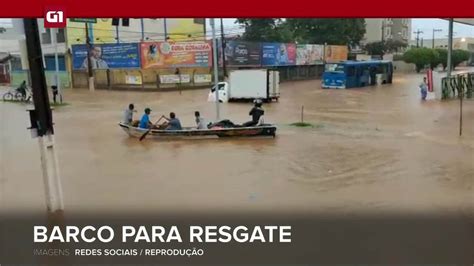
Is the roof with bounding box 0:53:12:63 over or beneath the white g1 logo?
beneath

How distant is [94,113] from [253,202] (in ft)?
59.4

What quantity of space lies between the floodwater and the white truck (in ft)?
24.3

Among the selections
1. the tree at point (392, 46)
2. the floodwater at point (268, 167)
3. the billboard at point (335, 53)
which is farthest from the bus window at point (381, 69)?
the tree at point (392, 46)

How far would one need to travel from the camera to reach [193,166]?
1233cm

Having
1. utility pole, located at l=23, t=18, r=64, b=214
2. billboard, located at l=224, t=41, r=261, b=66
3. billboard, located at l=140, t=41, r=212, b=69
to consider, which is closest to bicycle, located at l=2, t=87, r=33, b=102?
billboard, located at l=140, t=41, r=212, b=69

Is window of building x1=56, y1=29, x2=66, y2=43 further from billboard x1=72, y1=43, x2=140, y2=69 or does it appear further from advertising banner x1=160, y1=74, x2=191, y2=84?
advertising banner x1=160, y1=74, x2=191, y2=84

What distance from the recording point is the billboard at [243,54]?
41.3m

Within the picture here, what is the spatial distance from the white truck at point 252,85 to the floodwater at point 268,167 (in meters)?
7.41

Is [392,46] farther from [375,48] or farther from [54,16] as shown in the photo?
[54,16]

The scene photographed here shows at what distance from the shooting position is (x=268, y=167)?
1224 centimetres

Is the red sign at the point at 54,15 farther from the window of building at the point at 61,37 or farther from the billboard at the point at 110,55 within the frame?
the window of building at the point at 61,37

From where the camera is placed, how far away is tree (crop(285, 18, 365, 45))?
61500 mm

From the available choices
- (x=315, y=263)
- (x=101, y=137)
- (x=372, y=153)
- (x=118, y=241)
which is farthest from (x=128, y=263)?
(x=101, y=137)

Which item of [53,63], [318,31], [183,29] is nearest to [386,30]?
[318,31]
